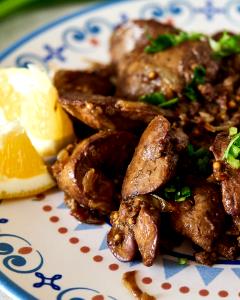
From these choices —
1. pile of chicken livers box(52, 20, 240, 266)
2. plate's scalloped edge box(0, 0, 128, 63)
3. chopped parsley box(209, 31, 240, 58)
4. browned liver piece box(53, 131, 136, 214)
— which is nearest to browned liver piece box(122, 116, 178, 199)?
pile of chicken livers box(52, 20, 240, 266)

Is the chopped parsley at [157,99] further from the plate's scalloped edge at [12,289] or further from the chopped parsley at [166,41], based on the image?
the plate's scalloped edge at [12,289]

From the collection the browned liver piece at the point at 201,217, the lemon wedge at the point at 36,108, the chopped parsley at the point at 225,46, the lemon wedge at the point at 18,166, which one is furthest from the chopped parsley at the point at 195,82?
the lemon wedge at the point at 18,166

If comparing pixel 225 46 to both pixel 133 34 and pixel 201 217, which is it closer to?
pixel 133 34

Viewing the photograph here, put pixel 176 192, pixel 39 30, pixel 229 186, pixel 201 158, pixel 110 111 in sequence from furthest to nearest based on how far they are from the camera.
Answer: pixel 39 30, pixel 110 111, pixel 201 158, pixel 176 192, pixel 229 186

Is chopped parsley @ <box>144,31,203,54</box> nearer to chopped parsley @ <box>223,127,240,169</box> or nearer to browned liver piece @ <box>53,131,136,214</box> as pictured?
browned liver piece @ <box>53,131,136,214</box>

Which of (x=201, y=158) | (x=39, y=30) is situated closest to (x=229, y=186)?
(x=201, y=158)

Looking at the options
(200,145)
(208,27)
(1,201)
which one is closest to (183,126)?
(200,145)

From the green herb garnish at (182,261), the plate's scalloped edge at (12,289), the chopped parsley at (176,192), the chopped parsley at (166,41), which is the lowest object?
the green herb garnish at (182,261)
